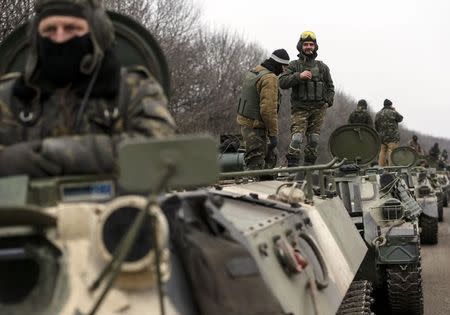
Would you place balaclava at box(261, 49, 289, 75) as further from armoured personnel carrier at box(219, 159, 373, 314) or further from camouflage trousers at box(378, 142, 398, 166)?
camouflage trousers at box(378, 142, 398, 166)

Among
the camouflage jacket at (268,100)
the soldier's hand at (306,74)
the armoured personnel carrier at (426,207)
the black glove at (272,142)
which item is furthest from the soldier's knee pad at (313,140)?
the armoured personnel carrier at (426,207)

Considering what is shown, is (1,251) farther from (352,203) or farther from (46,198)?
(352,203)

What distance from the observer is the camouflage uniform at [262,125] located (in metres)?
8.84

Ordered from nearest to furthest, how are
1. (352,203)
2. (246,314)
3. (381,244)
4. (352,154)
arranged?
(246,314), (381,244), (352,203), (352,154)

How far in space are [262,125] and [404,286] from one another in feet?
7.47

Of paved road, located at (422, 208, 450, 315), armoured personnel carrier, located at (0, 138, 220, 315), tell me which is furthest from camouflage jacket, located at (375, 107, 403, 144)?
armoured personnel carrier, located at (0, 138, 220, 315)

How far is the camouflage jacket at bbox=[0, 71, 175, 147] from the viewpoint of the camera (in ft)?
11.6

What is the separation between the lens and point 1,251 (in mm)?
2641

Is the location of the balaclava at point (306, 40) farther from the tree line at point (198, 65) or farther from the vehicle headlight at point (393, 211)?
the tree line at point (198, 65)

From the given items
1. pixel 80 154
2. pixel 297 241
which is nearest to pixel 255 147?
pixel 297 241

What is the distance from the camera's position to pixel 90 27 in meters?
3.50

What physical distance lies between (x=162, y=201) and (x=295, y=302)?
112cm

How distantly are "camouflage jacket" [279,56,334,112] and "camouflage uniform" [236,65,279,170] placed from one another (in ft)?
3.48

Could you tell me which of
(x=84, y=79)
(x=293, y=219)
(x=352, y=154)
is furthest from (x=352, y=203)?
(x=84, y=79)
